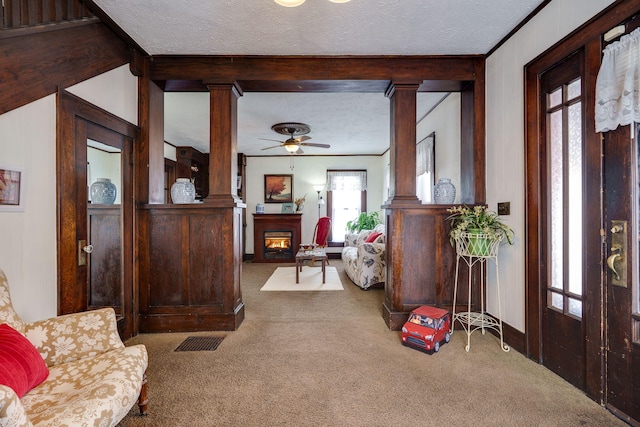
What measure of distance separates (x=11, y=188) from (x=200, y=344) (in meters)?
1.71

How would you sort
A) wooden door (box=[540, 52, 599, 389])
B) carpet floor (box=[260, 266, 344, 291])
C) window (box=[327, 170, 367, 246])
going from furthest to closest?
window (box=[327, 170, 367, 246])
carpet floor (box=[260, 266, 344, 291])
wooden door (box=[540, 52, 599, 389])

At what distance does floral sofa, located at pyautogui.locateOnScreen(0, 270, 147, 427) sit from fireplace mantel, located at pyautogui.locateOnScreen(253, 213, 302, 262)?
17.1 feet

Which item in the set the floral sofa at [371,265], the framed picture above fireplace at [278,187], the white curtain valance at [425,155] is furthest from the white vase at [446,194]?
the framed picture above fireplace at [278,187]

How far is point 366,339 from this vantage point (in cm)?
262

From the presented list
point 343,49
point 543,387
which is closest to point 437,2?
point 343,49

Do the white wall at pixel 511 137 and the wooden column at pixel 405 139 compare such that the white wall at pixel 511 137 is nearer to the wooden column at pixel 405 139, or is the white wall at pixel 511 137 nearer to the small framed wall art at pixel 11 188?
the wooden column at pixel 405 139

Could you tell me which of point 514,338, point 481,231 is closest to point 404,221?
point 481,231

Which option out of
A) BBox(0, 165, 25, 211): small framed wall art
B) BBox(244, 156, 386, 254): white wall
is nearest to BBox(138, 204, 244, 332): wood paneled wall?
BBox(0, 165, 25, 211): small framed wall art

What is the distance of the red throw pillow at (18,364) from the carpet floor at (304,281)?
3121 millimetres

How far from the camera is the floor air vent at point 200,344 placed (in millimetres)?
2465

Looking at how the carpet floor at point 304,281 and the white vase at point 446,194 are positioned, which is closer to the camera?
the white vase at point 446,194

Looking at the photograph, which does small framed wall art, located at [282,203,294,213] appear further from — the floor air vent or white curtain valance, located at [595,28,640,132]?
white curtain valance, located at [595,28,640,132]

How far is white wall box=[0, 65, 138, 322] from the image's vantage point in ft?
5.48

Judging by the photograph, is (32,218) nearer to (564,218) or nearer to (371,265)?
(564,218)
